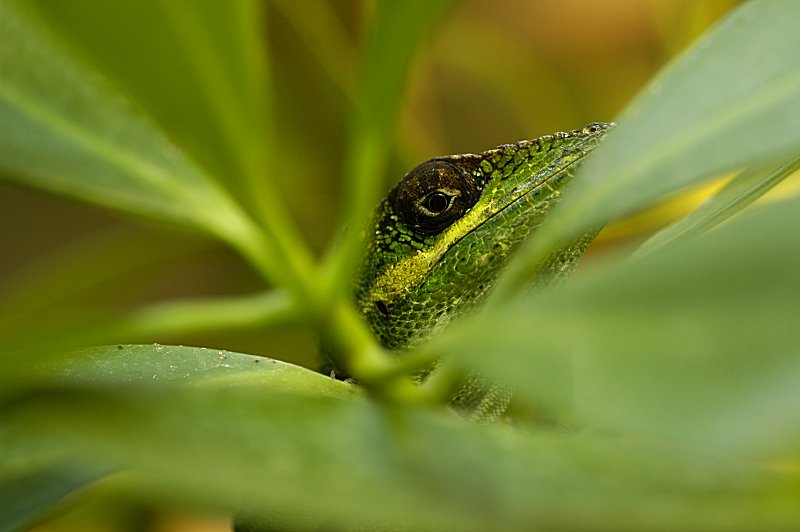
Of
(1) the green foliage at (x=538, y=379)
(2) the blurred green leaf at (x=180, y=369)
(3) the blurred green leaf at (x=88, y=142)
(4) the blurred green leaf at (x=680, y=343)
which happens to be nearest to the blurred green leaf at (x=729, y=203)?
(1) the green foliage at (x=538, y=379)

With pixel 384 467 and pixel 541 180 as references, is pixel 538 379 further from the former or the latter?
pixel 541 180

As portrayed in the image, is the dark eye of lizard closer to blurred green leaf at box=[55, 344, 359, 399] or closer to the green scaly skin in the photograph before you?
the green scaly skin

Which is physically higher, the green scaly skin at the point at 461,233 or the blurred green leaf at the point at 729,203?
the green scaly skin at the point at 461,233

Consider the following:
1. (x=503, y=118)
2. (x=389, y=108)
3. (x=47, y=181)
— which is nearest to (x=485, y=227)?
(x=389, y=108)

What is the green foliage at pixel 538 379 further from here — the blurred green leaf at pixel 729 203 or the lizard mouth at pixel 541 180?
the lizard mouth at pixel 541 180

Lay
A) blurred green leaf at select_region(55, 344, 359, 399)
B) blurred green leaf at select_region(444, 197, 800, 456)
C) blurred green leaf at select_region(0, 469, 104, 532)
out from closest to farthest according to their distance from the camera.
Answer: blurred green leaf at select_region(444, 197, 800, 456) < blurred green leaf at select_region(0, 469, 104, 532) < blurred green leaf at select_region(55, 344, 359, 399)

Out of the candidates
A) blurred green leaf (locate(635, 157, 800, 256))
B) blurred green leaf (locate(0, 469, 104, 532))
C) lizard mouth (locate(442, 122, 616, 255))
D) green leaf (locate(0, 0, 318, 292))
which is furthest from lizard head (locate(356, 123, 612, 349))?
blurred green leaf (locate(0, 469, 104, 532))

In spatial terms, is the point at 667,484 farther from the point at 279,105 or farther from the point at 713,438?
the point at 279,105

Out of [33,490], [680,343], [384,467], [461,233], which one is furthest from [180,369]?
[461,233]

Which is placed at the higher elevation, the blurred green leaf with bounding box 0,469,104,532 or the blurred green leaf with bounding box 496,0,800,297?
the blurred green leaf with bounding box 496,0,800,297
